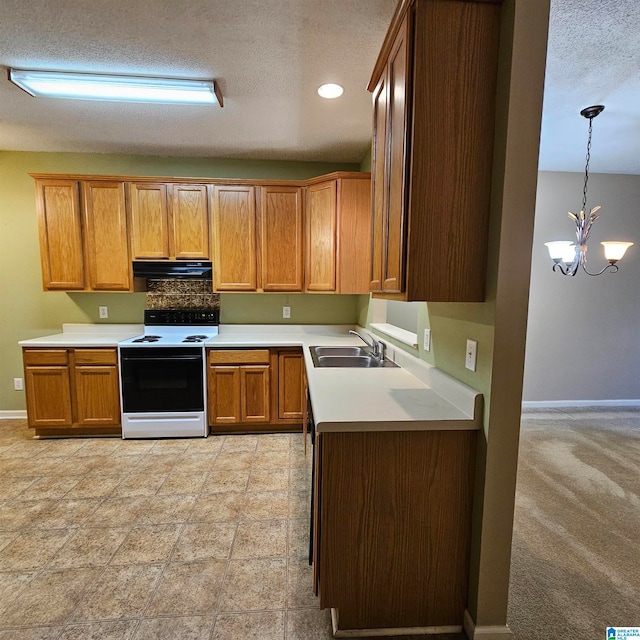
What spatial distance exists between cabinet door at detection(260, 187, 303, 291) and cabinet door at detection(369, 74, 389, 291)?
1645 millimetres

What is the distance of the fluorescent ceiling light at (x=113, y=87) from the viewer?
211 cm

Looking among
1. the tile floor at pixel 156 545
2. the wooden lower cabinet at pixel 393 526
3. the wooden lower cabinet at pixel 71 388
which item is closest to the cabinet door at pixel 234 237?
the wooden lower cabinet at pixel 71 388

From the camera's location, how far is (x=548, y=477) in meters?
2.54

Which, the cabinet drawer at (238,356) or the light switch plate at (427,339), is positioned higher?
the light switch plate at (427,339)

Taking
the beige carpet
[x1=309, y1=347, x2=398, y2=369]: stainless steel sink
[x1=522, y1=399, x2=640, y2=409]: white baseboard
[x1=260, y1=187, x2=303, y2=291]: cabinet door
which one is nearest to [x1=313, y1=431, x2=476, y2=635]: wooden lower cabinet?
the beige carpet

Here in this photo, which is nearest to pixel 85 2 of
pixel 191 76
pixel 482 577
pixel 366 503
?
pixel 191 76

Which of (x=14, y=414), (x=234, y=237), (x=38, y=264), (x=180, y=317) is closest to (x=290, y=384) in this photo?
(x=180, y=317)

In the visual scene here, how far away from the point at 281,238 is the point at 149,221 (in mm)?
1239

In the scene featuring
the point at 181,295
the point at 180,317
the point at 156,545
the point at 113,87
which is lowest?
the point at 156,545

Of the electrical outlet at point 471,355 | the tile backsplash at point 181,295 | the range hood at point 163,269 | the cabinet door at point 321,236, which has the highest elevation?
the cabinet door at point 321,236

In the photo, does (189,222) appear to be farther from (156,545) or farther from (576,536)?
(576,536)

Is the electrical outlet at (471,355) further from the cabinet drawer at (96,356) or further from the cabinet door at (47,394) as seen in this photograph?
the cabinet door at (47,394)

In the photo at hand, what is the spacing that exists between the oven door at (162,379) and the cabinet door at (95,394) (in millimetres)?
120

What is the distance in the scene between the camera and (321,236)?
10.7 feet
